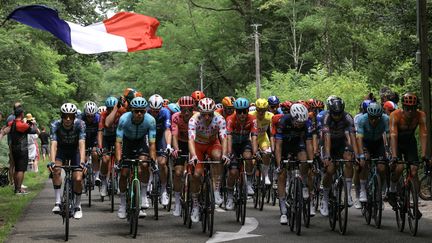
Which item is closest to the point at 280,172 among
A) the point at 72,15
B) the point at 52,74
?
the point at 52,74

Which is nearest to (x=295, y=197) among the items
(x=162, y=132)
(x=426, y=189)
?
(x=162, y=132)

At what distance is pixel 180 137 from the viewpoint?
14.9 m

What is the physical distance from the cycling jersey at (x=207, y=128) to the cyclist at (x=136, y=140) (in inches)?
26.1

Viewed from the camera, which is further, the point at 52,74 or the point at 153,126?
the point at 52,74

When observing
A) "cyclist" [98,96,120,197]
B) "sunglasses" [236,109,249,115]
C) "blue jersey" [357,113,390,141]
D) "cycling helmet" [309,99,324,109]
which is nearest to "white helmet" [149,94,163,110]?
"sunglasses" [236,109,249,115]

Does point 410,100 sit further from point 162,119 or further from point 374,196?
point 162,119

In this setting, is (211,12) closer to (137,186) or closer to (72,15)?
(72,15)

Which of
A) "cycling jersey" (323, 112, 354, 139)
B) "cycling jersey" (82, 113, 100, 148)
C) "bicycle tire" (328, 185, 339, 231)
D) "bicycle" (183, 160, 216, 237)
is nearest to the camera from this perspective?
"bicycle" (183, 160, 216, 237)

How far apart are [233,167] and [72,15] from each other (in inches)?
1485

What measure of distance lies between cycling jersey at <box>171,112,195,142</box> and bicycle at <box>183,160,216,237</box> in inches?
76.2

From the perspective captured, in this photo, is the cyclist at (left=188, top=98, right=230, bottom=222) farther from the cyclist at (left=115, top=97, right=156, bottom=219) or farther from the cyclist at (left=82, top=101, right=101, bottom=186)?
the cyclist at (left=82, top=101, right=101, bottom=186)

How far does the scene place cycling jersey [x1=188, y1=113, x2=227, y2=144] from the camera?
12.8 meters

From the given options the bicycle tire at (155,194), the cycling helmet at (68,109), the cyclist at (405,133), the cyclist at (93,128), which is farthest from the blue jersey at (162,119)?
the cyclist at (405,133)

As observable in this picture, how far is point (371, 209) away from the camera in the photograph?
1314 centimetres
